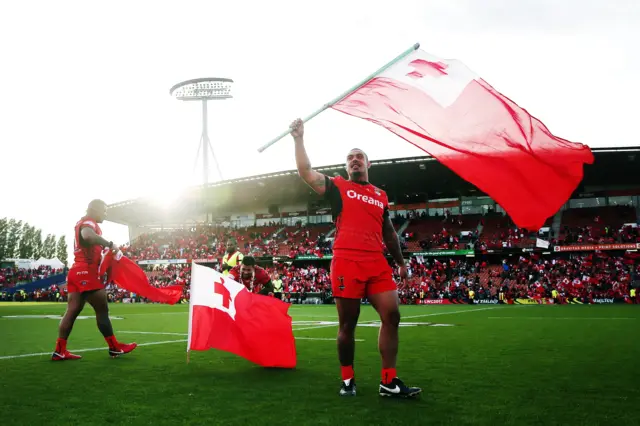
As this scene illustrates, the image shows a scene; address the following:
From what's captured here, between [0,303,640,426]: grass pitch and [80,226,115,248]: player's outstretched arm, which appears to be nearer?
[0,303,640,426]: grass pitch

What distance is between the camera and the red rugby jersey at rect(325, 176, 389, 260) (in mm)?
4766

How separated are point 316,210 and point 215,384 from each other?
48.6 m

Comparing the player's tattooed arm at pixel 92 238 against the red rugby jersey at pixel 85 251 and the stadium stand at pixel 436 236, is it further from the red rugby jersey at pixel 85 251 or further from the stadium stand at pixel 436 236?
the stadium stand at pixel 436 236

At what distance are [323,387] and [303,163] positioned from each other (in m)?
2.11

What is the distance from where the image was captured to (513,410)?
4035 mm

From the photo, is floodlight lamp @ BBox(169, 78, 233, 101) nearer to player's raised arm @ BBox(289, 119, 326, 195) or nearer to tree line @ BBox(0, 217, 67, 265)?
player's raised arm @ BBox(289, 119, 326, 195)

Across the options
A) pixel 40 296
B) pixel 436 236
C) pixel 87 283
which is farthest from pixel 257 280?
pixel 40 296

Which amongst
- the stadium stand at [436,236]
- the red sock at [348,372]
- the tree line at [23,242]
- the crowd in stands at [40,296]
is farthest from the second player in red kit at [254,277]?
the tree line at [23,242]

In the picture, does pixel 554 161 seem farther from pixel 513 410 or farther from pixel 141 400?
pixel 141 400

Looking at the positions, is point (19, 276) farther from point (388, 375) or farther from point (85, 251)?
point (388, 375)

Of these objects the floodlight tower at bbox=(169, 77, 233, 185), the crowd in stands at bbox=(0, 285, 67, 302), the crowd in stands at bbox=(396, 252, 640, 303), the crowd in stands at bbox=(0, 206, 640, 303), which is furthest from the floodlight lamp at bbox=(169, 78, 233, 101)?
the crowd in stands at bbox=(396, 252, 640, 303)

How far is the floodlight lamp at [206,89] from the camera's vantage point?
5533 cm

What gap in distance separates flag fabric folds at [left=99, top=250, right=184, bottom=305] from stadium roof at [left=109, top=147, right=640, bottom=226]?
1325 inches

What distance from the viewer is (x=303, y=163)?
4.63m
